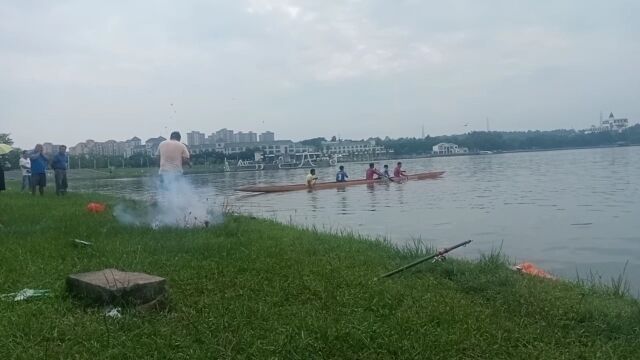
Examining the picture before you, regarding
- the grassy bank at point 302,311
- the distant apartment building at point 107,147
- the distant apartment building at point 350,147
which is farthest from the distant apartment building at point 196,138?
the grassy bank at point 302,311

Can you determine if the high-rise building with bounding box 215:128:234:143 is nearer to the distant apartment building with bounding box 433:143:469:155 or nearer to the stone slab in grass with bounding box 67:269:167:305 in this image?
the distant apartment building with bounding box 433:143:469:155

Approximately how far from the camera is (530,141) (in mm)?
100438

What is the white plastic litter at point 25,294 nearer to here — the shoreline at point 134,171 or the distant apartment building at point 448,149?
the shoreline at point 134,171

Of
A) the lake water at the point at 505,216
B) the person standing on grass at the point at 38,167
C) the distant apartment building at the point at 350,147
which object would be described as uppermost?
the distant apartment building at the point at 350,147

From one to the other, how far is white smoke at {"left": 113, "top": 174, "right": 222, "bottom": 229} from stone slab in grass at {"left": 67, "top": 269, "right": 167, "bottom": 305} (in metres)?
4.41

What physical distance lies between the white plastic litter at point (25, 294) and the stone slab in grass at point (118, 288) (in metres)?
0.23

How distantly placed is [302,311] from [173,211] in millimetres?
6305

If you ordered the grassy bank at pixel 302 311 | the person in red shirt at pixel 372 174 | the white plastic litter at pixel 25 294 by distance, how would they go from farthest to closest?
the person in red shirt at pixel 372 174
the white plastic litter at pixel 25 294
the grassy bank at pixel 302 311

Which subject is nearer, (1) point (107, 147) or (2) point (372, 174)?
(2) point (372, 174)

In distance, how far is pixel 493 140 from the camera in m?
96.5

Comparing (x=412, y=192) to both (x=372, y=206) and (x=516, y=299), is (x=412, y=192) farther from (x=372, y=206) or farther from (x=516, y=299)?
(x=516, y=299)

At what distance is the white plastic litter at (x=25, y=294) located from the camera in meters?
4.61

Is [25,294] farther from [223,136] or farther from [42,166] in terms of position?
[223,136]

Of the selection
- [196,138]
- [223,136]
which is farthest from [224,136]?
[196,138]
